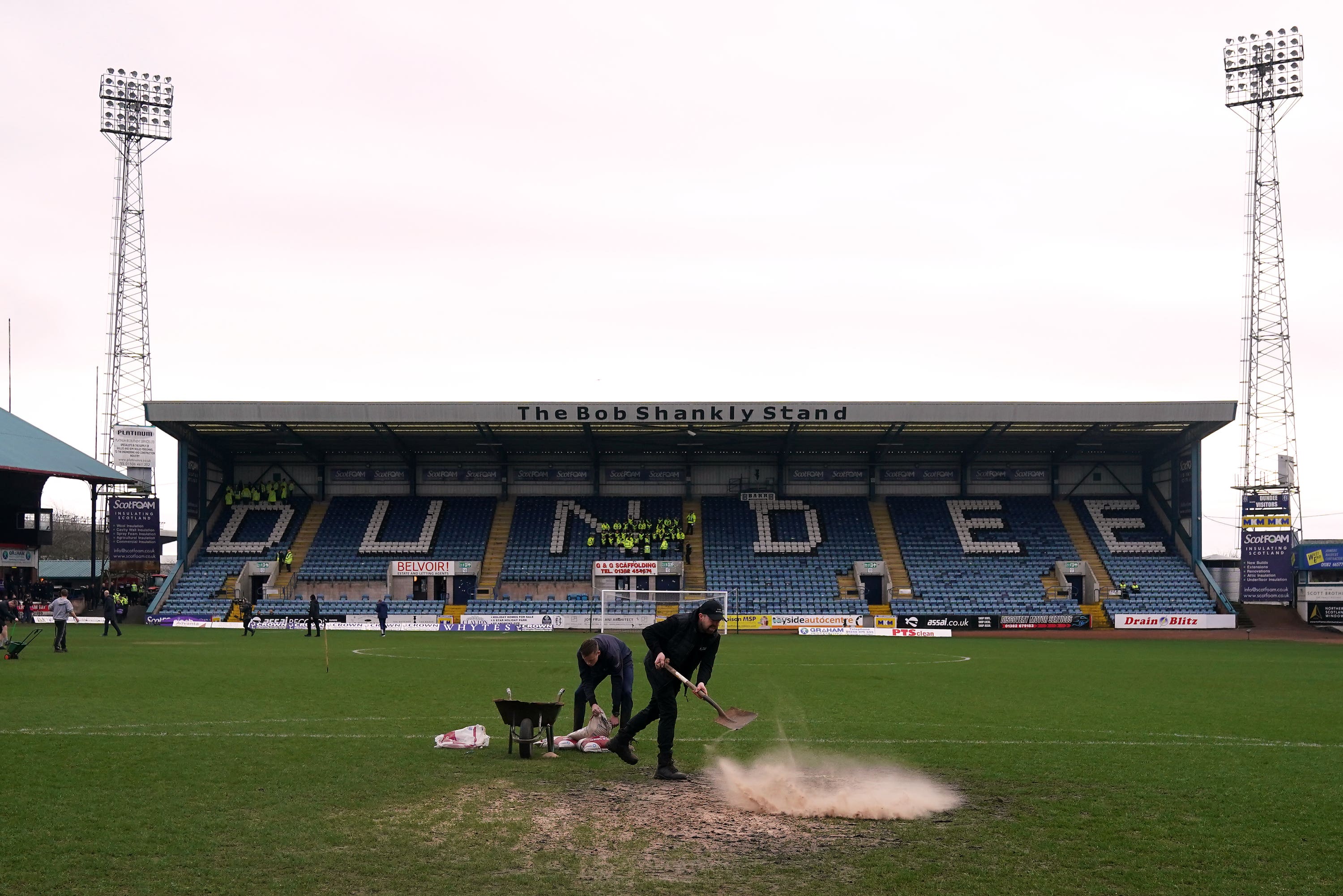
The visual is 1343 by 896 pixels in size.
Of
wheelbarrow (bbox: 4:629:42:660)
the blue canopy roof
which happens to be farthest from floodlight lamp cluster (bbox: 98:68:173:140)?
wheelbarrow (bbox: 4:629:42:660)

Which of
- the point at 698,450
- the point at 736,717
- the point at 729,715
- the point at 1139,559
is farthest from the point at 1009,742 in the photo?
the point at 698,450

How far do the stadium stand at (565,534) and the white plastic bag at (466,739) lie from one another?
47649 millimetres

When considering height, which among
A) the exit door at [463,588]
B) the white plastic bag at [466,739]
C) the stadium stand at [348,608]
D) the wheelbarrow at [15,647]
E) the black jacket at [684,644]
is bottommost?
the stadium stand at [348,608]

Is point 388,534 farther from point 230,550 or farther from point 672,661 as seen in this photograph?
point 672,661

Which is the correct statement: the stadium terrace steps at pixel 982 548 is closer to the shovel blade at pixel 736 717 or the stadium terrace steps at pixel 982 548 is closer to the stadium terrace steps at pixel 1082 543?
the stadium terrace steps at pixel 1082 543

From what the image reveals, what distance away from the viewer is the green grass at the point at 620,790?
27.4 ft

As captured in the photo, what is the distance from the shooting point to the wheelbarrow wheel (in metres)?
13.6

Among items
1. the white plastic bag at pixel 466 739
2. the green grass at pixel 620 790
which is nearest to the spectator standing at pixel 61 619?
the green grass at pixel 620 790

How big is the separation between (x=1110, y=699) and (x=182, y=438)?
55.9 meters

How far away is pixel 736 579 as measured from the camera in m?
61.4

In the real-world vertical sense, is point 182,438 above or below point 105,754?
above

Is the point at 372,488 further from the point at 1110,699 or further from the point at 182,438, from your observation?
the point at 1110,699

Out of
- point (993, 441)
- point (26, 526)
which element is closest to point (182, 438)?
point (26, 526)

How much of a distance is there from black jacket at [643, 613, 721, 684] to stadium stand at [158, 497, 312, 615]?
51.7m
